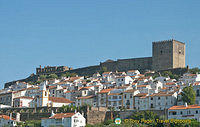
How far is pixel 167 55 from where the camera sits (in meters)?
115

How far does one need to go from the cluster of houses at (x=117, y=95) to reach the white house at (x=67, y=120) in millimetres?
207

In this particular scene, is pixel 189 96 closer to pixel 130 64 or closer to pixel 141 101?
pixel 141 101

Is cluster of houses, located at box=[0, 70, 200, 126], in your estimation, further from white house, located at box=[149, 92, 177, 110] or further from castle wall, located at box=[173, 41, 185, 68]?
castle wall, located at box=[173, 41, 185, 68]

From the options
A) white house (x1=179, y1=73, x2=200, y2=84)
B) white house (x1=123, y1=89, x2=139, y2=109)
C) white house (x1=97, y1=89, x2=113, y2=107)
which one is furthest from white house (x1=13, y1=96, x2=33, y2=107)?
white house (x1=179, y1=73, x2=200, y2=84)

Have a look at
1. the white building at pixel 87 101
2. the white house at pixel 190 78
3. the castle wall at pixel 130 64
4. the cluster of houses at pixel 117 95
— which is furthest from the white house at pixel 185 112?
the castle wall at pixel 130 64

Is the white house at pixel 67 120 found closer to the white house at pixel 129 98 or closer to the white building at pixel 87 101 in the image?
the white house at pixel 129 98

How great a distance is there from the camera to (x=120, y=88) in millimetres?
87062

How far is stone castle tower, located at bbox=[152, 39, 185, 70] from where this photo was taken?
4520 inches

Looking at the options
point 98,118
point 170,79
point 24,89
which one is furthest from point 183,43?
point 98,118

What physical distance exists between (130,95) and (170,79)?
18331mm

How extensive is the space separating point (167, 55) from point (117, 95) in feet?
113

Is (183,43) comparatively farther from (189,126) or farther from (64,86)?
(189,126)

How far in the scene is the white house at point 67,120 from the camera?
2881 inches

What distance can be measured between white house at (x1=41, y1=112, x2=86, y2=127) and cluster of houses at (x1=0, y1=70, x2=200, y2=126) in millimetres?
207
